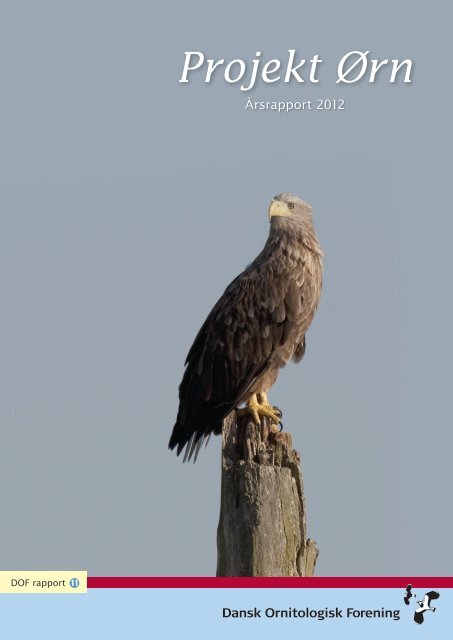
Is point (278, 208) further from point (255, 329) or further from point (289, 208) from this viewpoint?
point (255, 329)

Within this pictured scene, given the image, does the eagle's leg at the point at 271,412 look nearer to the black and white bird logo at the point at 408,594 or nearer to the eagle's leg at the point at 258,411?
the eagle's leg at the point at 258,411

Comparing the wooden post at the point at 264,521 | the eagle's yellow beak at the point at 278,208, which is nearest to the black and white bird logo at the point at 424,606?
the wooden post at the point at 264,521

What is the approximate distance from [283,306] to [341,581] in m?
3.42

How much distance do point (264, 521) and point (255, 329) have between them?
9.93 ft

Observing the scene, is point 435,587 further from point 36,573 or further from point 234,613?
point 36,573

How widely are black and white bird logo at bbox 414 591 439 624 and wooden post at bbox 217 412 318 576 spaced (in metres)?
0.75

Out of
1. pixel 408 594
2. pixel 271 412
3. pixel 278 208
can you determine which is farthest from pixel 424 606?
pixel 278 208

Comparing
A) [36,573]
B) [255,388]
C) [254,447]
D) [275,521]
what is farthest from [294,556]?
[255,388]

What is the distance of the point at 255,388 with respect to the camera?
10.0m

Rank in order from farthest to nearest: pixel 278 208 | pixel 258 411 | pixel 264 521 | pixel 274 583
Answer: pixel 278 208, pixel 258 411, pixel 264 521, pixel 274 583

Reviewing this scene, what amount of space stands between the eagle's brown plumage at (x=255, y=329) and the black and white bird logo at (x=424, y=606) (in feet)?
9.51

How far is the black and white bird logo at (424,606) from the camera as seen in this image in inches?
287

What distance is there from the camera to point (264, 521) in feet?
24.4

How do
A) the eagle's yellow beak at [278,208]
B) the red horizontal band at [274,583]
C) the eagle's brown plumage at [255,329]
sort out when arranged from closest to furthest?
1. the red horizontal band at [274,583]
2. the eagle's brown plumage at [255,329]
3. the eagle's yellow beak at [278,208]
